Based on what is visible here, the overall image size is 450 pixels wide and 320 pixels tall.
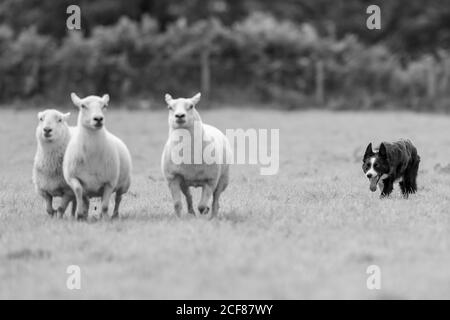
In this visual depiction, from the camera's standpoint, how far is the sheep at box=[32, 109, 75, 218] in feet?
37.2

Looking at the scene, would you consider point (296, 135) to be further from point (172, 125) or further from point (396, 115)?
point (172, 125)

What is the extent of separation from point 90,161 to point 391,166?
429cm

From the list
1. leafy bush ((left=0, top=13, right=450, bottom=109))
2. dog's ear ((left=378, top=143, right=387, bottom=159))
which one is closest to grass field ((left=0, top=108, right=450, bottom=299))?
dog's ear ((left=378, top=143, right=387, bottom=159))

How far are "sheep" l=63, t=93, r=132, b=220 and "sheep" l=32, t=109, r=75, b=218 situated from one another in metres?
0.38

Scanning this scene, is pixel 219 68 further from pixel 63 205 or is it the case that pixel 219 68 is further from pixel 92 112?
pixel 92 112

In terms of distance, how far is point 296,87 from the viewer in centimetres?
3481

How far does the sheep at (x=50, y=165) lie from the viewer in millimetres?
11336

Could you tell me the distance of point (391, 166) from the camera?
41.2 ft

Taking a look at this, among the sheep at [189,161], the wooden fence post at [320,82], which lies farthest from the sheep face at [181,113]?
the wooden fence post at [320,82]

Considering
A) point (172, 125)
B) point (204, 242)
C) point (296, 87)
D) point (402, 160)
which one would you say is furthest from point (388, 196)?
point (296, 87)

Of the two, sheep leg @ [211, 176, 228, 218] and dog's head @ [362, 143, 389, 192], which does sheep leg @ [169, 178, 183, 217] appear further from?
dog's head @ [362, 143, 389, 192]

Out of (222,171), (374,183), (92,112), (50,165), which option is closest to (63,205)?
(50,165)

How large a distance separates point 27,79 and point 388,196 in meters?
22.6
